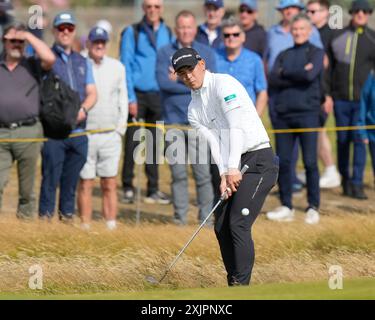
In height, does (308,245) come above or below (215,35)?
below

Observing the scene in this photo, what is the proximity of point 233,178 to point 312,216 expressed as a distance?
15.8 feet

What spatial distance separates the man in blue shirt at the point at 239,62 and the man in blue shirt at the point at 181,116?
251mm

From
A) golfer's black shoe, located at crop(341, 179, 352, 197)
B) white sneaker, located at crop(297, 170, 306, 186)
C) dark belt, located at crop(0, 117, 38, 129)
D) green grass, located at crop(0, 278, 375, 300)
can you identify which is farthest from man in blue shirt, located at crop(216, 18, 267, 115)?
green grass, located at crop(0, 278, 375, 300)

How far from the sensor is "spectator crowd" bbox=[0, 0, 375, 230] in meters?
14.1

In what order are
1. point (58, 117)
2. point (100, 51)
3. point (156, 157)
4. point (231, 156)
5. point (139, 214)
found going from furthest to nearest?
point (156, 157) → point (139, 214) → point (100, 51) → point (58, 117) → point (231, 156)

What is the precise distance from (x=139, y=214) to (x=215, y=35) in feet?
8.59

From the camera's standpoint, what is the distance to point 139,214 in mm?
16109

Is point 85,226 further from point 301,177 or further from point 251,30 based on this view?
point 301,177

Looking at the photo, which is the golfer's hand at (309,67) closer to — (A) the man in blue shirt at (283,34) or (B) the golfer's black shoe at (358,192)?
(A) the man in blue shirt at (283,34)

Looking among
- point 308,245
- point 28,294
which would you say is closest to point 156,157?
point 308,245

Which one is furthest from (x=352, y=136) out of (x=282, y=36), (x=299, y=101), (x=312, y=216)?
(x=312, y=216)

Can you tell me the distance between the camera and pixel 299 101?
15.8 metres
